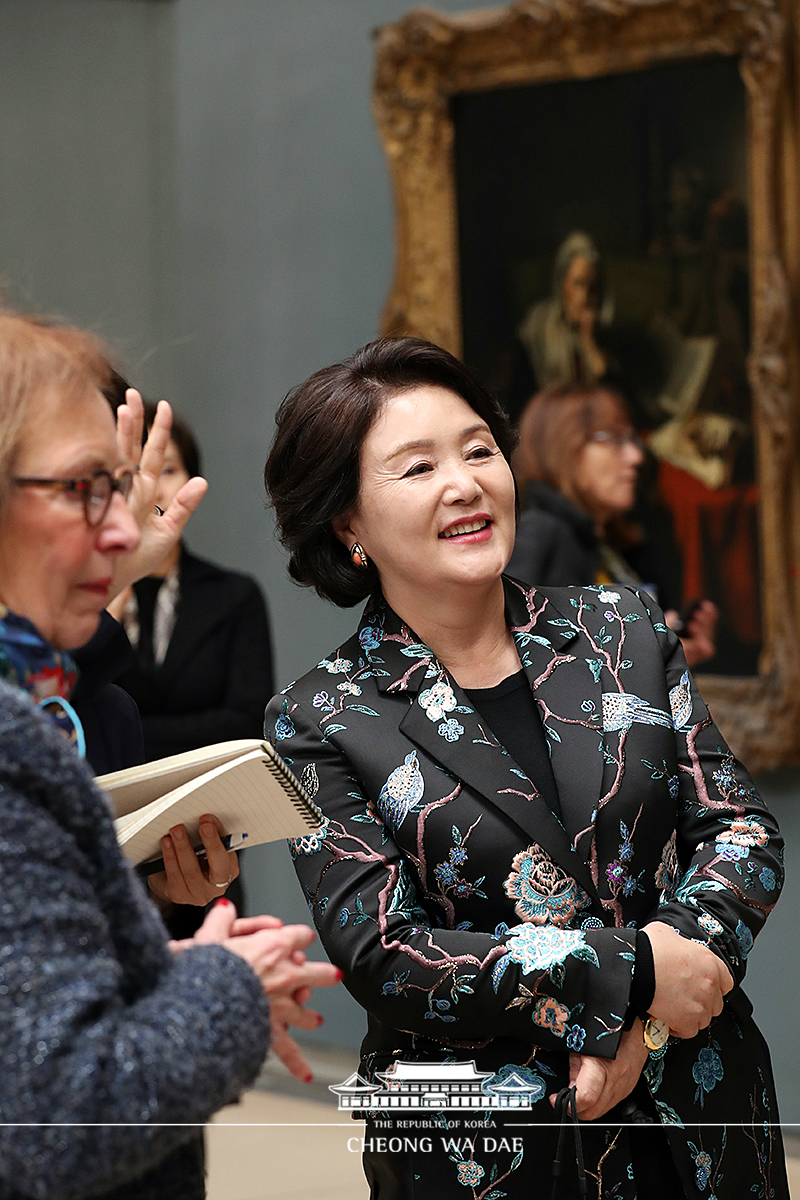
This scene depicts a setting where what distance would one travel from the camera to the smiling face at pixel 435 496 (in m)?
2.20

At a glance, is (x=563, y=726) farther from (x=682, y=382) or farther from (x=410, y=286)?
(x=410, y=286)

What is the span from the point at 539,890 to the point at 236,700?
8.62 feet

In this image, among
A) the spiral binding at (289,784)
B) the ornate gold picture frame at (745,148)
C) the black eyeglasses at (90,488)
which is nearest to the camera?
Answer: the black eyeglasses at (90,488)

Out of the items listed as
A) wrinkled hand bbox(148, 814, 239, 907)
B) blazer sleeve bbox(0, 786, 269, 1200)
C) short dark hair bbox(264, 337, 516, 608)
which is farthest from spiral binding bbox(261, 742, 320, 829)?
short dark hair bbox(264, 337, 516, 608)

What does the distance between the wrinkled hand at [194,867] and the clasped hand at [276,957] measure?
0.22 metres

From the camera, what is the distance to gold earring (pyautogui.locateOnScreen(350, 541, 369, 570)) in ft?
7.77

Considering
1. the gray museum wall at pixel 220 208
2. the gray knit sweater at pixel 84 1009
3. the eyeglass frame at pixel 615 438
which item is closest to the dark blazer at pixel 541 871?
the gray knit sweater at pixel 84 1009

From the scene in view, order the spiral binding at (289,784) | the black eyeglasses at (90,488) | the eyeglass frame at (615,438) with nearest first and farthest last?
the black eyeglasses at (90,488) → the spiral binding at (289,784) → the eyeglass frame at (615,438)

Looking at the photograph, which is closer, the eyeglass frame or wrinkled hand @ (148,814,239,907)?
wrinkled hand @ (148,814,239,907)

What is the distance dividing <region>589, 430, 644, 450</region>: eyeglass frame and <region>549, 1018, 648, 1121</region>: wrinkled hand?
2985 mm

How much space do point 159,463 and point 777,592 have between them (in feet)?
9.97

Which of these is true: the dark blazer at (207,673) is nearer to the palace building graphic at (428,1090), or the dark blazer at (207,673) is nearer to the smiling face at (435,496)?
the smiling face at (435,496)

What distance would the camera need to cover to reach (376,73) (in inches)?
210

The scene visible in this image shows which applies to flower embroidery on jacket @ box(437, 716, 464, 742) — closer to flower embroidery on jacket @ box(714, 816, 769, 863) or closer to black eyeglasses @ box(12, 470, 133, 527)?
flower embroidery on jacket @ box(714, 816, 769, 863)
